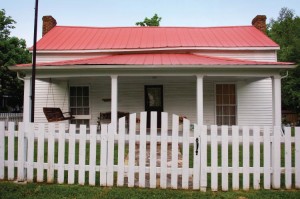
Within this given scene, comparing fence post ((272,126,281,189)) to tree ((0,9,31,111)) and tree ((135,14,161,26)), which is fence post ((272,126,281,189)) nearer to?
tree ((0,9,31,111))

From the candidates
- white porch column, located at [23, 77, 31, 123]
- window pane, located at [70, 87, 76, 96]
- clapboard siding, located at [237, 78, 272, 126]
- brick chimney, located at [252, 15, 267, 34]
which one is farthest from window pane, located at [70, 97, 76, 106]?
brick chimney, located at [252, 15, 267, 34]

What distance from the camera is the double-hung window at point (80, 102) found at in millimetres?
12703

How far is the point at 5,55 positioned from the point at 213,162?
64.8 feet

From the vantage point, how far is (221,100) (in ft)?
41.1

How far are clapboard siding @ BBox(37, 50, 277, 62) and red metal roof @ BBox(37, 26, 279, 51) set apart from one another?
0.31 metres

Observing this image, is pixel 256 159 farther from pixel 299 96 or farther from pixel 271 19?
pixel 271 19

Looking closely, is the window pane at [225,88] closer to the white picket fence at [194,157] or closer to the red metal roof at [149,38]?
the red metal roof at [149,38]

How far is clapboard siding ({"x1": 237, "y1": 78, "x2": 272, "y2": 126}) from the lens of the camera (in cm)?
1223

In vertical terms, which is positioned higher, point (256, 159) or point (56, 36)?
point (56, 36)

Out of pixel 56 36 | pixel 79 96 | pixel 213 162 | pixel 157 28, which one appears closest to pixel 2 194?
pixel 213 162

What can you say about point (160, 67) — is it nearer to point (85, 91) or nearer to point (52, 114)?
point (52, 114)

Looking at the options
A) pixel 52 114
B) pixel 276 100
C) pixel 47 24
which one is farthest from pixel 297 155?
pixel 47 24

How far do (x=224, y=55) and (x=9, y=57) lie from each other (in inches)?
648

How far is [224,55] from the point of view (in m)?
12.7
